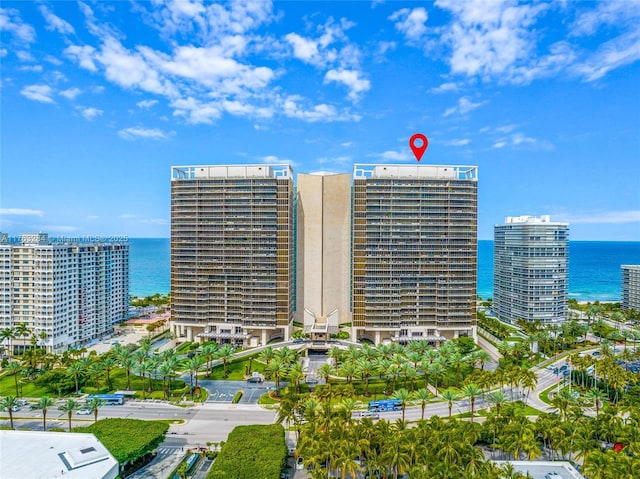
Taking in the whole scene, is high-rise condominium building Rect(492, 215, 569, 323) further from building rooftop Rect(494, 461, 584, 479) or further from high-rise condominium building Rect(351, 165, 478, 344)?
building rooftop Rect(494, 461, 584, 479)

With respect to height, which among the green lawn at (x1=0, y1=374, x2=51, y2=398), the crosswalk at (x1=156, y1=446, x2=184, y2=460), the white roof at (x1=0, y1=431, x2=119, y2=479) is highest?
the white roof at (x1=0, y1=431, x2=119, y2=479)

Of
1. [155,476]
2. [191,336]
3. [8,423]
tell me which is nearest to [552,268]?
[191,336]

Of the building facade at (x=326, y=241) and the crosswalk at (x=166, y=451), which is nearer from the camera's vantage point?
the crosswalk at (x=166, y=451)

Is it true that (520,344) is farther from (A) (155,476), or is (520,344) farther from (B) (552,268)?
(A) (155,476)

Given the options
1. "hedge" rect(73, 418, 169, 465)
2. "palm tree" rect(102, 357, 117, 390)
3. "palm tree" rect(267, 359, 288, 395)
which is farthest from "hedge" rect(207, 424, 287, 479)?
"palm tree" rect(102, 357, 117, 390)

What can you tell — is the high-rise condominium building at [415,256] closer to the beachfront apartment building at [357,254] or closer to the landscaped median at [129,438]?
the beachfront apartment building at [357,254]

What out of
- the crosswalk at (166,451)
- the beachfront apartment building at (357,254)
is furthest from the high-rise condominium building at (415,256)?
the crosswalk at (166,451)

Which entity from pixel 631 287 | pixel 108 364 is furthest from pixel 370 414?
pixel 631 287
